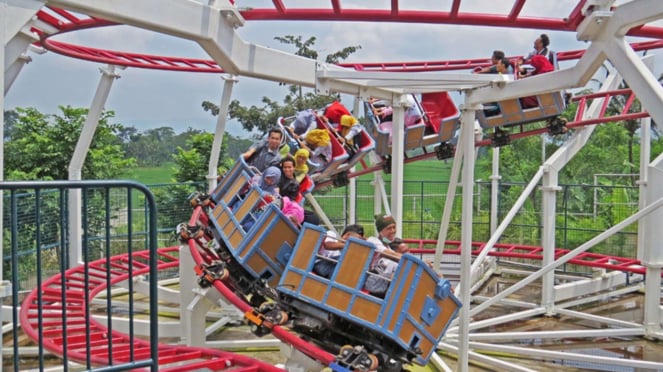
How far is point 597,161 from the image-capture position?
1833cm

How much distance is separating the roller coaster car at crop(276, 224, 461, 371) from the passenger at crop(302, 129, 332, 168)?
176 centimetres

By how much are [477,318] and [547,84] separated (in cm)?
370

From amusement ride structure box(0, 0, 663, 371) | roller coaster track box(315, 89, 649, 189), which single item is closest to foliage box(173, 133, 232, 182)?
amusement ride structure box(0, 0, 663, 371)

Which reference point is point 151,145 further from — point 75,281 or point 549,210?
point 549,210

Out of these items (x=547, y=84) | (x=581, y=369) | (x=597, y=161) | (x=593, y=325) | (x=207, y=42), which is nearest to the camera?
(x=207, y=42)

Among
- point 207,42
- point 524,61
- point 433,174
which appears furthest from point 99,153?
point 433,174

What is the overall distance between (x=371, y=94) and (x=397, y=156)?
57 cm

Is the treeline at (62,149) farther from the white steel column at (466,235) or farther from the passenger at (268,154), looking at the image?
the white steel column at (466,235)

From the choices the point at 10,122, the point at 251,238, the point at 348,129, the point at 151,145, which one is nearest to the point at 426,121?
the point at 348,129

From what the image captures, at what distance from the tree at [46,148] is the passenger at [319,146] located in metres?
7.78

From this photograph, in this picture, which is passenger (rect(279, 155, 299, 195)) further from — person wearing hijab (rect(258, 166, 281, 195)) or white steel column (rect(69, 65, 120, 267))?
white steel column (rect(69, 65, 120, 267))

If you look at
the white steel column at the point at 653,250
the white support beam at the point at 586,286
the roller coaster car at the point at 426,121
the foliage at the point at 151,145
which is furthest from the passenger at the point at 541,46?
the foliage at the point at 151,145

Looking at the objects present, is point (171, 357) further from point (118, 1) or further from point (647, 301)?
point (647, 301)

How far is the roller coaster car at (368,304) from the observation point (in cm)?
329
